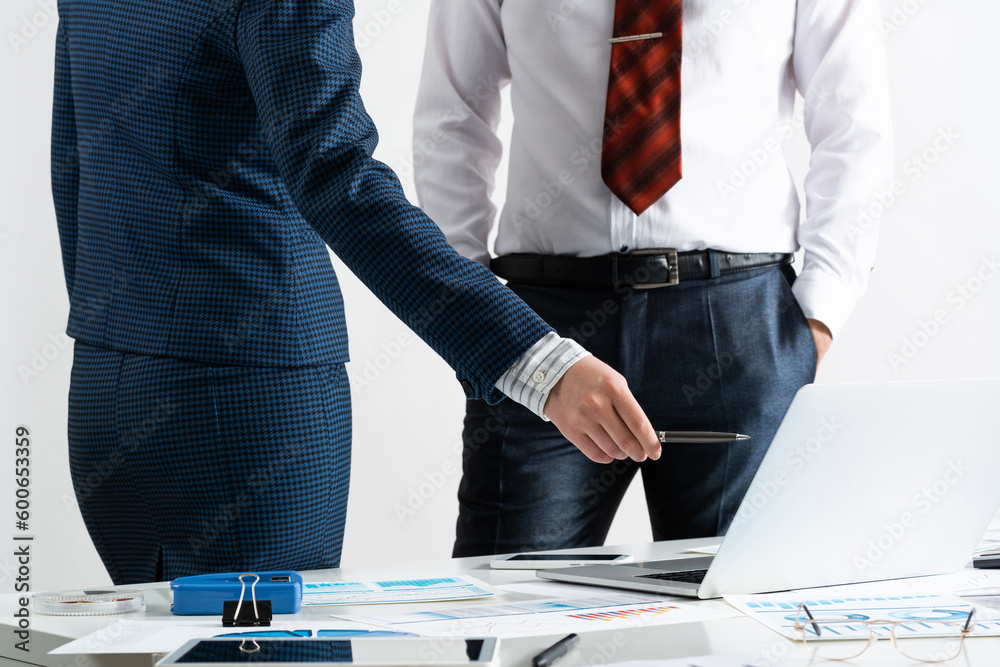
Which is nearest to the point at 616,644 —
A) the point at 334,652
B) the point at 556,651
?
the point at 556,651

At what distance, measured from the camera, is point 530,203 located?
157cm

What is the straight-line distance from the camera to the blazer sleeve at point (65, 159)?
1194 millimetres

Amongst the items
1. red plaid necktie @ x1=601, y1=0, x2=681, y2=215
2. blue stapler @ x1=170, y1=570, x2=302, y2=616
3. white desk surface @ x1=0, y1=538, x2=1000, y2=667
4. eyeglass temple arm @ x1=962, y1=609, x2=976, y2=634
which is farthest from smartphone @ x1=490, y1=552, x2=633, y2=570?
red plaid necktie @ x1=601, y1=0, x2=681, y2=215

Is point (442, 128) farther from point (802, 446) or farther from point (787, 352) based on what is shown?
point (802, 446)

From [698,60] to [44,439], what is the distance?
6.65 ft

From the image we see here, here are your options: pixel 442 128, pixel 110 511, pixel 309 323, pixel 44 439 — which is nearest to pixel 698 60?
pixel 442 128

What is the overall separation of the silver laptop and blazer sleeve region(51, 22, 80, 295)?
0.73m

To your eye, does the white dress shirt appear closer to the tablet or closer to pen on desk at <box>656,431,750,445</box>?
pen on desk at <box>656,431,750,445</box>

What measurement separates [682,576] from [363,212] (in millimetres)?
468

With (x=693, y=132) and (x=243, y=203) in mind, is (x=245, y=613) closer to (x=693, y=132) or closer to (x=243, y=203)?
(x=243, y=203)

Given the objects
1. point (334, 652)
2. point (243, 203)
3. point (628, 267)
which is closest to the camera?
point (334, 652)

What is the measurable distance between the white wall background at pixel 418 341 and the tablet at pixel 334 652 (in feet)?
7.12

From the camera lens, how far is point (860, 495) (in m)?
0.89

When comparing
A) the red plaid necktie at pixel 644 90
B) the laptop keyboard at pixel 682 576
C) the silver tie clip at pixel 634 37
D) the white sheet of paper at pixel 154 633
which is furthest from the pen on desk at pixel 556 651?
the silver tie clip at pixel 634 37
